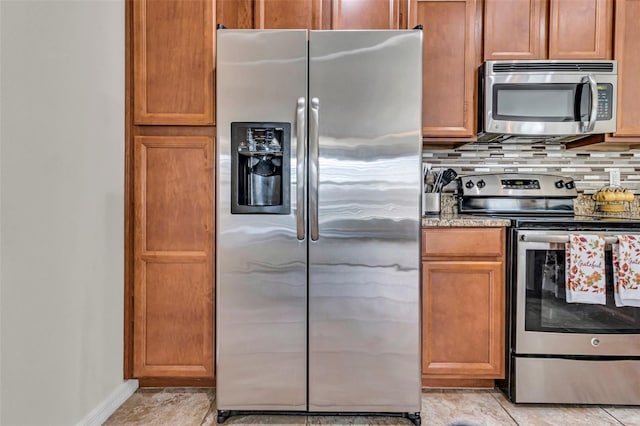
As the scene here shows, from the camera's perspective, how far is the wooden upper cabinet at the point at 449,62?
218 cm

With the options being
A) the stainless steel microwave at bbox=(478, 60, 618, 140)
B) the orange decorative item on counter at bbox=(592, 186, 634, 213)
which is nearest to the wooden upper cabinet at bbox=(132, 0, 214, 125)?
the stainless steel microwave at bbox=(478, 60, 618, 140)

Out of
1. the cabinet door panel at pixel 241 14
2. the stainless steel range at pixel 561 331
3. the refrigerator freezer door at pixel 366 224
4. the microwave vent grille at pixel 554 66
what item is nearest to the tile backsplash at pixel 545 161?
the microwave vent grille at pixel 554 66

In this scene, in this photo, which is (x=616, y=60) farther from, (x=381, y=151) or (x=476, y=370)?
(x=476, y=370)

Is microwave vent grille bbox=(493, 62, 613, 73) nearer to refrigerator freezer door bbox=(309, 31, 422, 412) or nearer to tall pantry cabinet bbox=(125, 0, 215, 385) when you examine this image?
refrigerator freezer door bbox=(309, 31, 422, 412)

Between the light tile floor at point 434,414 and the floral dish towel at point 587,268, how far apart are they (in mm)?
535

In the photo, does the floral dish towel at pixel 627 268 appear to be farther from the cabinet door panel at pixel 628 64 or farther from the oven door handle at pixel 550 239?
the cabinet door panel at pixel 628 64

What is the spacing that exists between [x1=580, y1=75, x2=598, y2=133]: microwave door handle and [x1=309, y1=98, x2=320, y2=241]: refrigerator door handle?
144 cm

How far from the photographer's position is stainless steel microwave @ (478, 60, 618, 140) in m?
2.14

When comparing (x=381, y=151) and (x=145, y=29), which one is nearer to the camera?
(x=381, y=151)

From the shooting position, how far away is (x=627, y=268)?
1.91m
